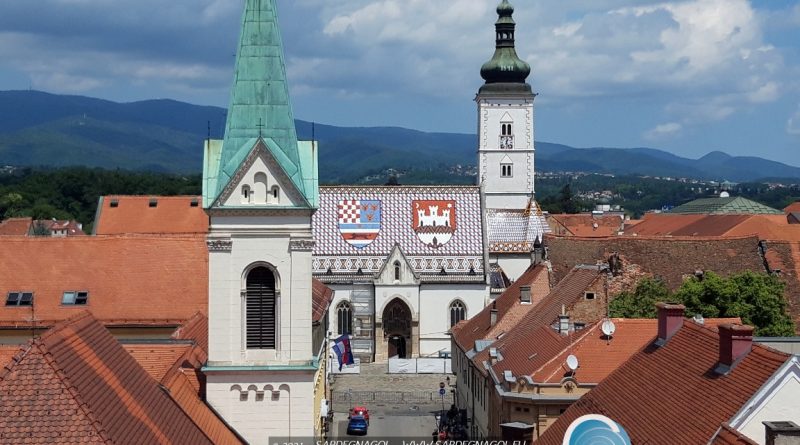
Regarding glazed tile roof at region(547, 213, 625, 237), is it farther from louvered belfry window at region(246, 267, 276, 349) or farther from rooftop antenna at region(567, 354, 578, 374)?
louvered belfry window at region(246, 267, 276, 349)

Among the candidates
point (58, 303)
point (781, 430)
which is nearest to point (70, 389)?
point (781, 430)

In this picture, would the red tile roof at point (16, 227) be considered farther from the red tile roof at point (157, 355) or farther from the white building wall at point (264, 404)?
the white building wall at point (264, 404)

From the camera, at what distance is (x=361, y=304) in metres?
78.2

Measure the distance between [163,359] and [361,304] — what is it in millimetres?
50458

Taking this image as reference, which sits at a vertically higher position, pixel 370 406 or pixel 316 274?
pixel 316 274

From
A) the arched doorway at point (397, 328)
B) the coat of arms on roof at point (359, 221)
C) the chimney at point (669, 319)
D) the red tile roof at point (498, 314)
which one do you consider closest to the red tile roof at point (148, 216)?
the coat of arms on roof at point (359, 221)

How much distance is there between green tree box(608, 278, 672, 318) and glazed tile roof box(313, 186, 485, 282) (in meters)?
35.8

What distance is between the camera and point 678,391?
72.4 ft

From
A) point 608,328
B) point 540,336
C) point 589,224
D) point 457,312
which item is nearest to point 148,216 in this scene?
point 457,312

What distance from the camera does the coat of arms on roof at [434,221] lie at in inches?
3140

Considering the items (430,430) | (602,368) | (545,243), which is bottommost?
(430,430)

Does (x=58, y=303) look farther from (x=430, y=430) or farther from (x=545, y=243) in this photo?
(x=545, y=243)

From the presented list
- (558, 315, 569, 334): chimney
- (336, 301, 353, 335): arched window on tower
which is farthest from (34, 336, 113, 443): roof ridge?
(336, 301, 353, 335): arched window on tower

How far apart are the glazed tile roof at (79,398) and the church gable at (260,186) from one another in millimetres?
6310
